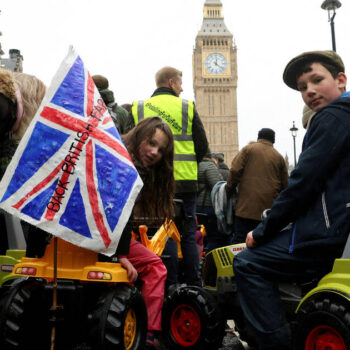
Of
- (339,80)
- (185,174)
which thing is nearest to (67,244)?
(339,80)

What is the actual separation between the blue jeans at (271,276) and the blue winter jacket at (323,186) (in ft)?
0.26

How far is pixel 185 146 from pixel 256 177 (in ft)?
4.14

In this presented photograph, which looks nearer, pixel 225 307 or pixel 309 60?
pixel 309 60

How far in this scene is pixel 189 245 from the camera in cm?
389

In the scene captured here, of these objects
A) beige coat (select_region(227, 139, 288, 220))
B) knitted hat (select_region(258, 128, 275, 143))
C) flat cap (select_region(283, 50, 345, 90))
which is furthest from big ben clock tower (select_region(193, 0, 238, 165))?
flat cap (select_region(283, 50, 345, 90))

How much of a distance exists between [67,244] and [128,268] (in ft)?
0.99

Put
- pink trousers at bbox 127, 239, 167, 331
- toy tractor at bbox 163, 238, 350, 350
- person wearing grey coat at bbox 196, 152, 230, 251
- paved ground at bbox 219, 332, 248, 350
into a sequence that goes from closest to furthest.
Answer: toy tractor at bbox 163, 238, 350, 350 < pink trousers at bbox 127, 239, 167, 331 < paved ground at bbox 219, 332, 248, 350 < person wearing grey coat at bbox 196, 152, 230, 251

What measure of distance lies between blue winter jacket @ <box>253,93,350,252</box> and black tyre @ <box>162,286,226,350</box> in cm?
83

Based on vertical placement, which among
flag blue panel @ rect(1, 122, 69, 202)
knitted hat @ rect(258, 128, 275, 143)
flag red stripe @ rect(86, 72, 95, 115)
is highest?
knitted hat @ rect(258, 128, 275, 143)

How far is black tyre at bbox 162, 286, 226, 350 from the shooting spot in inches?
109

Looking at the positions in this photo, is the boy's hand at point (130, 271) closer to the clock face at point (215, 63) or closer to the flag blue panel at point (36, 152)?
the flag blue panel at point (36, 152)

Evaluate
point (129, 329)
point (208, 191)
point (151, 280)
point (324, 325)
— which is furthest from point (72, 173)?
point (208, 191)

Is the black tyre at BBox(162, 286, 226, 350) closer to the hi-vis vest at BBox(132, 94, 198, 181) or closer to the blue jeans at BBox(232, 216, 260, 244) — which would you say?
the hi-vis vest at BBox(132, 94, 198, 181)

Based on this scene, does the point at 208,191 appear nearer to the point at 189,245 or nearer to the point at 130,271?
the point at 189,245
